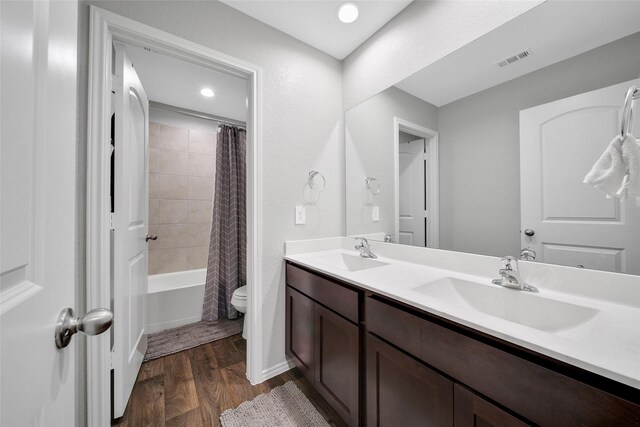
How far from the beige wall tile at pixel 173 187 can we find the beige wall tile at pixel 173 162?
2.4 inches

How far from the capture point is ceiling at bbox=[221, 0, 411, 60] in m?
1.48

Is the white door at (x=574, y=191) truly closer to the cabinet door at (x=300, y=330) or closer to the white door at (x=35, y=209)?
the cabinet door at (x=300, y=330)

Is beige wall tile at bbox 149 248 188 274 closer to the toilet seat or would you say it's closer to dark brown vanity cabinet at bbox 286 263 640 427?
the toilet seat

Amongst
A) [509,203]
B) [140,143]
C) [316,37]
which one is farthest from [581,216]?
[140,143]

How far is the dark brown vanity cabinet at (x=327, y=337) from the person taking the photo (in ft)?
3.63

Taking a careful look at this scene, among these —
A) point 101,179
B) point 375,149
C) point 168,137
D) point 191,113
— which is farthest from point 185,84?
Answer: point 375,149

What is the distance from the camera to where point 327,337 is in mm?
1268

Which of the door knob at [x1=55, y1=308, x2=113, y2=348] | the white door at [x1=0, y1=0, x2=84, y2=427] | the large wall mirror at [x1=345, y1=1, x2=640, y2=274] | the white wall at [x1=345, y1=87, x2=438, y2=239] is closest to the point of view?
the white door at [x1=0, y1=0, x2=84, y2=427]

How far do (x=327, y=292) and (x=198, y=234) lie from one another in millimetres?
2363

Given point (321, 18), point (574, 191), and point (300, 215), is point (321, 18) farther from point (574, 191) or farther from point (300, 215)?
point (574, 191)

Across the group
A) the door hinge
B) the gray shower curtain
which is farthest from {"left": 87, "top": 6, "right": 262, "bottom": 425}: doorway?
the gray shower curtain

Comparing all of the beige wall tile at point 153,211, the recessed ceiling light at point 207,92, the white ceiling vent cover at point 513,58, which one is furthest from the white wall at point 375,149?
the beige wall tile at point 153,211

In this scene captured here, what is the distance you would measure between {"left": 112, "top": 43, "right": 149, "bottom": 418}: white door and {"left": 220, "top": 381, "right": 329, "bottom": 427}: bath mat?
611 mm

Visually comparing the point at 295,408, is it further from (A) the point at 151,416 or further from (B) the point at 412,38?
(B) the point at 412,38
